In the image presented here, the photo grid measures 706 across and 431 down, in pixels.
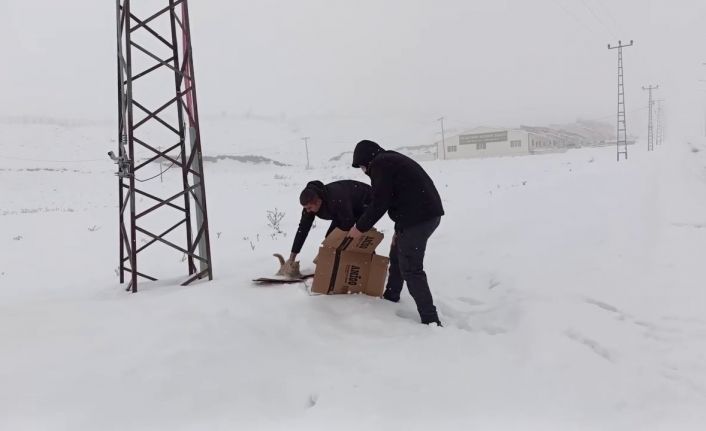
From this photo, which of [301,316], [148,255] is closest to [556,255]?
[301,316]

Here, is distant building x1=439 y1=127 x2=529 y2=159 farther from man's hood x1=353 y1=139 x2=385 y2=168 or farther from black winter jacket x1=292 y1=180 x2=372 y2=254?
man's hood x1=353 y1=139 x2=385 y2=168

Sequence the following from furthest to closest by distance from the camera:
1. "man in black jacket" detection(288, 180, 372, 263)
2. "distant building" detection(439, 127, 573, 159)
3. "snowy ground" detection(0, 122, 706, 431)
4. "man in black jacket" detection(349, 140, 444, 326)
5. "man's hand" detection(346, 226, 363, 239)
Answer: "distant building" detection(439, 127, 573, 159)
"man in black jacket" detection(288, 180, 372, 263)
"man's hand" detection(346, 226, 363, 239)
"man in black jacket" detection(349, 140, 444, 326)
"snowy ground" detection(0, 122, 706, 431)

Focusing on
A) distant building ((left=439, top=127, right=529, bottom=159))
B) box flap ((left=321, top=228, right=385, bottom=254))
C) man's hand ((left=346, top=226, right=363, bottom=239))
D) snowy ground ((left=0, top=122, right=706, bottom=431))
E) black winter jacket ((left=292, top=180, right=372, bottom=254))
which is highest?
distant building ((left=439, top=127, right=529, bottom=159))

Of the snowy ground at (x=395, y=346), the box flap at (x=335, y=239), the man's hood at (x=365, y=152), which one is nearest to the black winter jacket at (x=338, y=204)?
the box flap at (x=335, y=239)

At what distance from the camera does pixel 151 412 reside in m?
2.62

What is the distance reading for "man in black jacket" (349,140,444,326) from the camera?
392cm

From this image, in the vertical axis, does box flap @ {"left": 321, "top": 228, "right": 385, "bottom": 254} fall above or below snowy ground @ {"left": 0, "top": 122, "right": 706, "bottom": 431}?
above

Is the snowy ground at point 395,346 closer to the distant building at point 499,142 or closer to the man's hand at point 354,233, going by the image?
the man's hand at point 354,233

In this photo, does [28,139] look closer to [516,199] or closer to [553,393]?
[516,199]

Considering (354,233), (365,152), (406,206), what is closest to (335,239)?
(354,233)

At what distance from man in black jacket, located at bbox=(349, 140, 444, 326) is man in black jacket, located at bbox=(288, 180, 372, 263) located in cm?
44

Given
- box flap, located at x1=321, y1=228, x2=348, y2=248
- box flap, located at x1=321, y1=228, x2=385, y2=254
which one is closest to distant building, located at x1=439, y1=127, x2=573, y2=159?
box flap, located at x1=321, y1=228, x2=385, y2=254

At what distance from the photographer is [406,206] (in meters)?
3.98

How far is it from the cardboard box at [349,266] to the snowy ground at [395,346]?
0.14 metres
